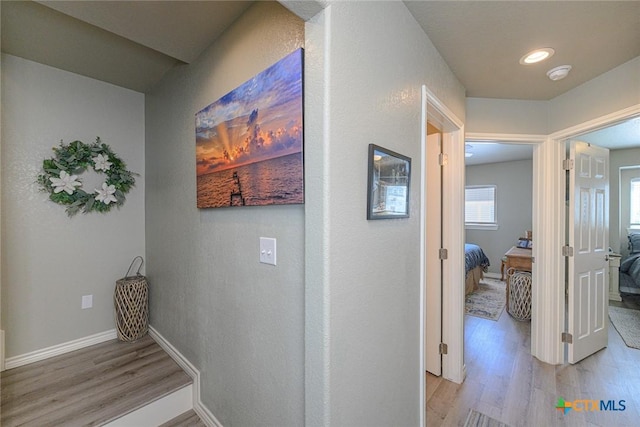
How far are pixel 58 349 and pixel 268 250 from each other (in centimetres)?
232

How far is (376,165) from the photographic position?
1179 mm

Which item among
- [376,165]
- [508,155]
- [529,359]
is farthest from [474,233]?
[376,165]

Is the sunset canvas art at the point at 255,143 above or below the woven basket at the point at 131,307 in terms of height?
above

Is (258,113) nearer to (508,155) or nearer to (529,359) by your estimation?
(529,359)

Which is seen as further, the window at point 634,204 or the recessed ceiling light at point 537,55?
the window at point 634,204

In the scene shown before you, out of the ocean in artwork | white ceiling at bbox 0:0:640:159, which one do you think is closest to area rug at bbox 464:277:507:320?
white ceiling at bbox 0:0:640:159

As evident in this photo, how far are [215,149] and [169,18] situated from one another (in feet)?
2.44

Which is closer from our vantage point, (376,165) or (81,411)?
(376,165)

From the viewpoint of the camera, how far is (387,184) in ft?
4.12

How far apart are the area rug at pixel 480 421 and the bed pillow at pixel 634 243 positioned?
4.32 metres

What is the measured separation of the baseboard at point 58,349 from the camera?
207 cm

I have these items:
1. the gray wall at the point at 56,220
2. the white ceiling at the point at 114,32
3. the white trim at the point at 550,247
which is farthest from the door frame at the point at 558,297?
the gray wall at the point at 56,220

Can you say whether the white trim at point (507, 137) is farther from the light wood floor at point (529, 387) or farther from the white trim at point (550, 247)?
the light wood floor at point (529, 387)

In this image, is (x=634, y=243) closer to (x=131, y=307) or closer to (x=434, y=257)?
(x=434, y=257)
